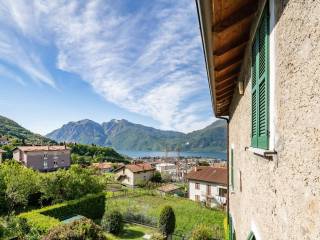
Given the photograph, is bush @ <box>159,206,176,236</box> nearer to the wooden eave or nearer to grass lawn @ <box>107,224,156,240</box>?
grass lawn @ <box>107,224,156,240</box>

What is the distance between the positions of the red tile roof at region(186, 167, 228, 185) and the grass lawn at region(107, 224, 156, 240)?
59.2 feet

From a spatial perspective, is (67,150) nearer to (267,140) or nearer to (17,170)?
(17,170)

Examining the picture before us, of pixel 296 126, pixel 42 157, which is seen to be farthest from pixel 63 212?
pixel 42 157

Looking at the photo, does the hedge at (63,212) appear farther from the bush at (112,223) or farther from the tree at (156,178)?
the tree at (156,178)

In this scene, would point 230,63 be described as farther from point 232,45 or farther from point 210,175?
point 210,175

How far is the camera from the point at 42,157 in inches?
2552

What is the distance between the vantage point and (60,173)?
25172mm

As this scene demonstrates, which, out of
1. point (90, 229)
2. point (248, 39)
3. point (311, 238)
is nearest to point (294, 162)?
point (311, 238)

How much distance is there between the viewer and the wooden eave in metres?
2.52

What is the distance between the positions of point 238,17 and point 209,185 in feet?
127

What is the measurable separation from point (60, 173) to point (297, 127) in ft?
84.0

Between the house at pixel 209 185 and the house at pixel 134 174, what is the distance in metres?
16.8

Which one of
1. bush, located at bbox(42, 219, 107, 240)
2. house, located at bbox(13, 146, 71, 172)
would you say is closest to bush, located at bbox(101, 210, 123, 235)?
bush, located at bbox(42, 219, 107, 240)

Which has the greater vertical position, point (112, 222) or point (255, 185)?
point (255, 185)
